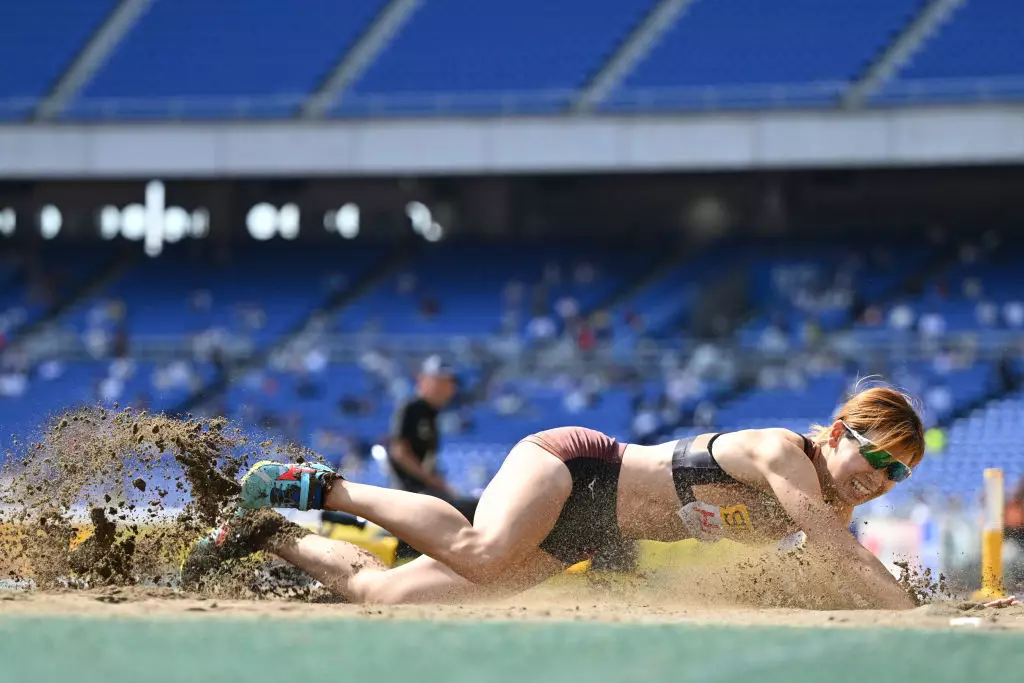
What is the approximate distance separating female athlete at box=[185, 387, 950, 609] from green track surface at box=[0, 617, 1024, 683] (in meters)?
0.75

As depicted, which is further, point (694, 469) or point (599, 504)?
point (599, 504)

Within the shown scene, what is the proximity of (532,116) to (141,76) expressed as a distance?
7.13 m

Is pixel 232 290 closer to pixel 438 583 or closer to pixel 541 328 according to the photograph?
pixel 541 328

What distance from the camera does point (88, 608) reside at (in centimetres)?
468

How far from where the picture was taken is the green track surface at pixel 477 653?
311cm

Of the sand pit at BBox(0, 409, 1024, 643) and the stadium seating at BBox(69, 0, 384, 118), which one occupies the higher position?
the stadium seating at BBox(69, 0, 384, 118)

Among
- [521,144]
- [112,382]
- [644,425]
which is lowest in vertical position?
[644,425]

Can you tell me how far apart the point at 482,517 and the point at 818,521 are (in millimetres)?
1234

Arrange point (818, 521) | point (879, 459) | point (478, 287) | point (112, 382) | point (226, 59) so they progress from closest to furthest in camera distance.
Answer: point (818, 521) < point (879, 459) < point (112, 382) < point (478, 287) < point (226, 59)

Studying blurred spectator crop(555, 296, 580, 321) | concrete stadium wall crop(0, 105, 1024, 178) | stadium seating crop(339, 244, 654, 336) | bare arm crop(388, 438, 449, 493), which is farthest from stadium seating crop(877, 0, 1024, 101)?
bare arm crop(388, 438, 449, 493)

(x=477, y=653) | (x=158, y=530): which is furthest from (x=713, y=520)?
(x=158, y=530)

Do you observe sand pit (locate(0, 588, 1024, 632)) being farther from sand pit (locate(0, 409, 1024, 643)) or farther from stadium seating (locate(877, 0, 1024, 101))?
stadium seating (locate(877, 0, 1024, 101))

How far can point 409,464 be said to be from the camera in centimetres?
937

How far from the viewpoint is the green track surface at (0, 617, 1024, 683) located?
311 cm
